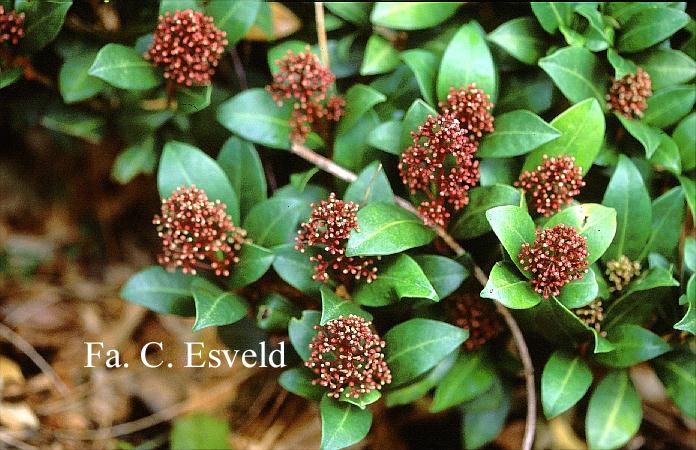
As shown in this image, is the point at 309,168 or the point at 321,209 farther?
the point at 309,168

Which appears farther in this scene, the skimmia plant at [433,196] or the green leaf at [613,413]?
the green leaf at [613,413]

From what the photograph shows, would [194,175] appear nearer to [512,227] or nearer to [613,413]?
[512,227]

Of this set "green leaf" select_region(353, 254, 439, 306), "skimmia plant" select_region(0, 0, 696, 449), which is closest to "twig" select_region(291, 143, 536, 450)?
"skimmia plant" select_region(0, 0, 696, 449)

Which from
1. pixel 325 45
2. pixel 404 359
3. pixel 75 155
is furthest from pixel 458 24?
pixel 75 155

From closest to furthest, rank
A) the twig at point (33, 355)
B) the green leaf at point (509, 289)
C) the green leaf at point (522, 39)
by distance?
the green leaf at point (509, 289)
the green leaf at point (522, 39)
the twig at point (33, 355)

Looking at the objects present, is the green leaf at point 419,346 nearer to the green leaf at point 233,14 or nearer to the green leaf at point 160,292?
the green leaf at point 160,292

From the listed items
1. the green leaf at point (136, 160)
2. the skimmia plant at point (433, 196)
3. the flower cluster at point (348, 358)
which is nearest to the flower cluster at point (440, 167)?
the skimmia plant at point (433, 196)

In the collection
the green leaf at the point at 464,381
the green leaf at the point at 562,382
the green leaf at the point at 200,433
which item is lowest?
the green leaf at the point at 200,433

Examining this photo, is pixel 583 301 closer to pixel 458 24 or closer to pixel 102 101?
pixel 458 24
